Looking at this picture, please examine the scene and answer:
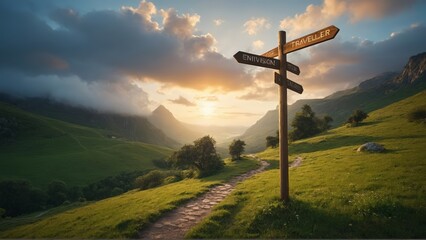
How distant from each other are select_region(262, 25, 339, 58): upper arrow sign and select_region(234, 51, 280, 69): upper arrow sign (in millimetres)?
1056

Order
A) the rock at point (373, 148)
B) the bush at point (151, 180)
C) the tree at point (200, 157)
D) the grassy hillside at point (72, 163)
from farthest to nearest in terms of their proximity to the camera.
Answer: the grassy hillside at point (72, 163)
the bush at point (151, 180)
the tree at point (200, 157)
the rock at point (373, 148)

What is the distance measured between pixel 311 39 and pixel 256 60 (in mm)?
3278

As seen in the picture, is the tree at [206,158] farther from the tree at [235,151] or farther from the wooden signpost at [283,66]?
the wooden signpost at [283,66]

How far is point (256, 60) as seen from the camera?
15.2 m

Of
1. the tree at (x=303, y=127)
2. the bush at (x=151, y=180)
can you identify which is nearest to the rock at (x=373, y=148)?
the bush at (x=151, y=180)

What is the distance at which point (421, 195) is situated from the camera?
1524cm

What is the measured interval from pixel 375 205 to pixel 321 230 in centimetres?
389

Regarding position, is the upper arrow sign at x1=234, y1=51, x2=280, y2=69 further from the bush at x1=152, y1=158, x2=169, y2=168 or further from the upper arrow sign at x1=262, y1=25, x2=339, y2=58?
the bush at x1=152, y1=158, x2=169, y2=168

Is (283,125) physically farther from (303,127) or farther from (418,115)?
(303,127)

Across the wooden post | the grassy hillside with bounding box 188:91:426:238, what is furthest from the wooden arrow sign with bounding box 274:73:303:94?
the grassy hillside with bounding box 188:91:426:238

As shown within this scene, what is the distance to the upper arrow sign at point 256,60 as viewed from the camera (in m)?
14.6

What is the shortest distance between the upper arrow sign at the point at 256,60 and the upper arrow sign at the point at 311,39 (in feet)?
3.46

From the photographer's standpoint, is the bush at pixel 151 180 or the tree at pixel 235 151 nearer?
the bush at pixel 151 180

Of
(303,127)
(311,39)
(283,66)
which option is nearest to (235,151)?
(303,127)
